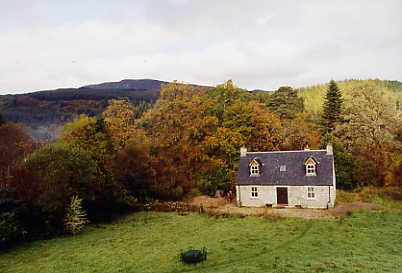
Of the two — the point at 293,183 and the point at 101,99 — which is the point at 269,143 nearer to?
the point at 293,183

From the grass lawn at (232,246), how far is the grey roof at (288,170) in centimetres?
541

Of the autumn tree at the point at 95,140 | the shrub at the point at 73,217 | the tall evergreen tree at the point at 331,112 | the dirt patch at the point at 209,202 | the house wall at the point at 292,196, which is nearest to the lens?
the shrub at the point at 73,217

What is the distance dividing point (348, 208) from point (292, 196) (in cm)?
528

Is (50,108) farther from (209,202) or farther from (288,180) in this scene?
(288,180)

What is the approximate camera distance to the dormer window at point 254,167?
33.4 metres

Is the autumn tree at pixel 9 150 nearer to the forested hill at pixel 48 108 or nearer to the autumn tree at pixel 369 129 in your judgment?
the forested hill at pixel 48 108

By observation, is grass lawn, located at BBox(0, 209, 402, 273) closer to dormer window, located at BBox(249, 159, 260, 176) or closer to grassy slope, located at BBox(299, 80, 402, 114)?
dormer window, located at BBox(249, 159, 260, 176)

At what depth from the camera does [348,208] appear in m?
29.1

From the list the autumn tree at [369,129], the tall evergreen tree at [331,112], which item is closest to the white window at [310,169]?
the autumn tree at [369,129]

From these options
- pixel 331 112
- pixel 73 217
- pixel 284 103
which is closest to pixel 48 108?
pixel 284 103

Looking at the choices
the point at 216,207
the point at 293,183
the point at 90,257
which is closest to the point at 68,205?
the point at 90,257

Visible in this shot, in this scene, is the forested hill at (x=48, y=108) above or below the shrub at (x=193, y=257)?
above

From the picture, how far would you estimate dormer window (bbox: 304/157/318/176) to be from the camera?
31188mm

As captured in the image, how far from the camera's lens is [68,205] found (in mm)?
24859
